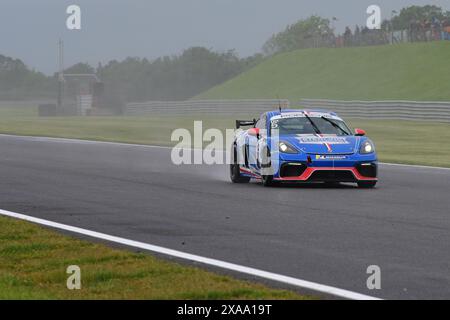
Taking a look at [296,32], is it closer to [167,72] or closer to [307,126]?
[167,72]

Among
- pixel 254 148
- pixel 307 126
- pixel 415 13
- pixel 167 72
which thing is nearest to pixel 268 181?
pixel 254 148

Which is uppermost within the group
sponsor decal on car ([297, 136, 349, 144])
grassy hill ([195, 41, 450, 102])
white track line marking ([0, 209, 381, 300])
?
grassy hill ([195, 41, 450, 102])

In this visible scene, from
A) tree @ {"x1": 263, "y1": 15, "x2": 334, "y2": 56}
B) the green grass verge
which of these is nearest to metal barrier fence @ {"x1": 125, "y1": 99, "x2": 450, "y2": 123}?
the green grass verge

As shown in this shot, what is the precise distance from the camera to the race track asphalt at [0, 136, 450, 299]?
8.58 meters

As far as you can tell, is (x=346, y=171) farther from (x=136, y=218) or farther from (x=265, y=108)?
(x=265, y=108)

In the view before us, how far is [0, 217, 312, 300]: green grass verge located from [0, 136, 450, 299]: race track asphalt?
0.61 m

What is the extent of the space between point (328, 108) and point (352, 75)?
18.6 metres

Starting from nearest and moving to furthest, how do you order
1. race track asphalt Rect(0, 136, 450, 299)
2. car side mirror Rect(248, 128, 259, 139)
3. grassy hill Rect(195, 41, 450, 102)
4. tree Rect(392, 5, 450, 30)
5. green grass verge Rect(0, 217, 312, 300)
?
green grass verge Rect(0, 217, 312, 300)
race track asphalt Rect(0, 136, 450, 299)
car side mirror Rect(248, 128, 259, 139)
grassy hill Rect(195, 41, 450, 102)
tree Rect(392, 5, 450, 30)

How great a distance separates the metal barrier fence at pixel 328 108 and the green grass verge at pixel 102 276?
87.2 feet

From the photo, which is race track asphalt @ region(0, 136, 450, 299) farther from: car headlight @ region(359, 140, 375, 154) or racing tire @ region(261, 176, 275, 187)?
car headlight @ region(359, 140, 375, 154)

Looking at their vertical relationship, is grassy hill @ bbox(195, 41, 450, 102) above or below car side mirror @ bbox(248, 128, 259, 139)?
above

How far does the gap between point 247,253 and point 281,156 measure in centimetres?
651

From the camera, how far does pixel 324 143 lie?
15781 mm
